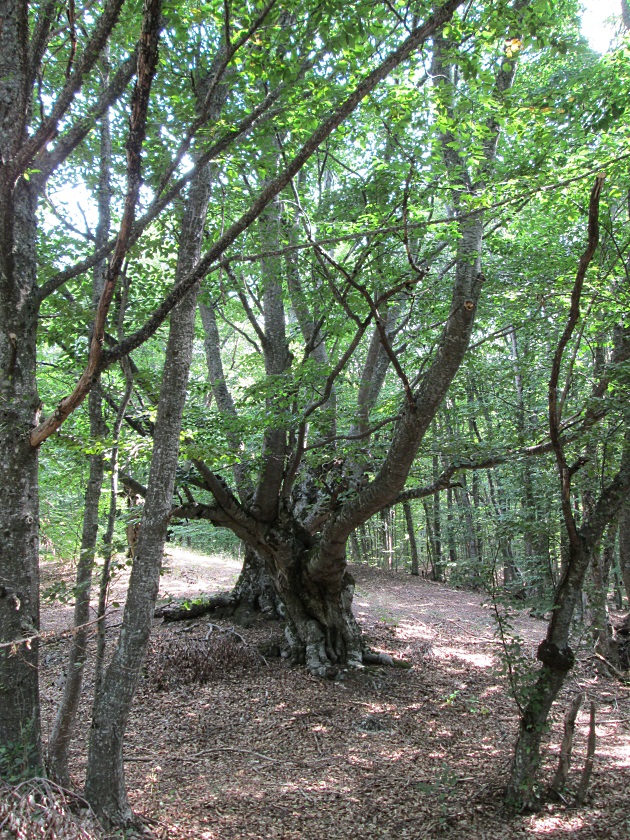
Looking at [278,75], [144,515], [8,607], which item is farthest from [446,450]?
[8,607]

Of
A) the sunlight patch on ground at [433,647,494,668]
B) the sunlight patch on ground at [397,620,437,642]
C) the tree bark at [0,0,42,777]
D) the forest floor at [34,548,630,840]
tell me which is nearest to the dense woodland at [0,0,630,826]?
the tree bark at [0,0,42,777]

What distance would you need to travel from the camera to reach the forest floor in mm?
4102

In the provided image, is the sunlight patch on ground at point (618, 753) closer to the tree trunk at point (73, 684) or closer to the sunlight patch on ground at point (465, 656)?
the sunlight patch on ground at point (465, 656)

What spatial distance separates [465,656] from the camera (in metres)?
9.01

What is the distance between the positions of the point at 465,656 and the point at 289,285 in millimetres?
6710

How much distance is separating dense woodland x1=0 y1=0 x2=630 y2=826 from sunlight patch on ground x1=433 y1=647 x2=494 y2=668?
1.57 metres

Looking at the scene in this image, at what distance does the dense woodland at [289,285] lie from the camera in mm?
3268

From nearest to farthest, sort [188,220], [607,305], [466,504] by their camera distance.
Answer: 1. [188,220]
2. [607,305]
3. [466,504]

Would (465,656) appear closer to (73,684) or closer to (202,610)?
(202,610)

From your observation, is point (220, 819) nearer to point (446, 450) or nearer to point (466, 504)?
point (446, 450)

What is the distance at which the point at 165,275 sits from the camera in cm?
686

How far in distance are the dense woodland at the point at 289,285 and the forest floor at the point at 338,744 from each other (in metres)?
0.47

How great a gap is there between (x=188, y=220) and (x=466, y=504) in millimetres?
17657

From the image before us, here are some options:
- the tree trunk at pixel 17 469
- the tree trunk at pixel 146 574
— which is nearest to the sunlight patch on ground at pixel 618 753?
the tree trunk at pixel 146 574
